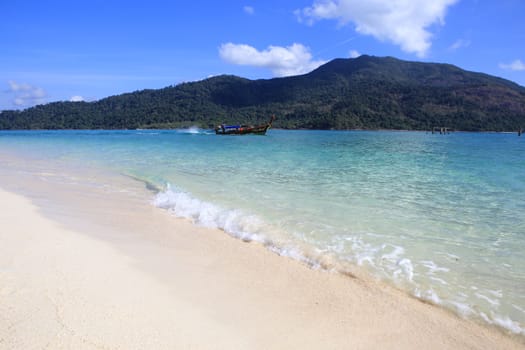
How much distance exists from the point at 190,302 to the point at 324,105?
153 meters

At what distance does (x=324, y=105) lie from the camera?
150625 millimetres

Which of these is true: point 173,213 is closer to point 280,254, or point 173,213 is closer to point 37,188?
point 280,254

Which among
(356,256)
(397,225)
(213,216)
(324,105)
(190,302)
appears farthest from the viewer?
(324,105)

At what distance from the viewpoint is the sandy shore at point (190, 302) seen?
303 centimetres

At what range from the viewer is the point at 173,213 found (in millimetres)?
7898

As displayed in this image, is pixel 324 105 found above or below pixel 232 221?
above

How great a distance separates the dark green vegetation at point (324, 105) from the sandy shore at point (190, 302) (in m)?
123

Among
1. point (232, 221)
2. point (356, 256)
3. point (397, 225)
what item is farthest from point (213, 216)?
point (397, 225)

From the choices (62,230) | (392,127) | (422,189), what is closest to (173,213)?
(62,230)

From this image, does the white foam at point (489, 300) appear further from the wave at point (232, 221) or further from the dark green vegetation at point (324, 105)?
the dark green vegetation at point (324, 105)

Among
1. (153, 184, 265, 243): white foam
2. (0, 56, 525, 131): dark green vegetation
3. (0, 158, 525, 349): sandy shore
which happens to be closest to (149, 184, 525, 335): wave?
(153, 184, 265, 243): white foam

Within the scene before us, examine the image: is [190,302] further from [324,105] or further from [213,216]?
[324,105]

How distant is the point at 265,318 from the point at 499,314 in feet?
8.29

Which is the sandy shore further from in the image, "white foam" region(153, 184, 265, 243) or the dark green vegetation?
the dark green vegetation
